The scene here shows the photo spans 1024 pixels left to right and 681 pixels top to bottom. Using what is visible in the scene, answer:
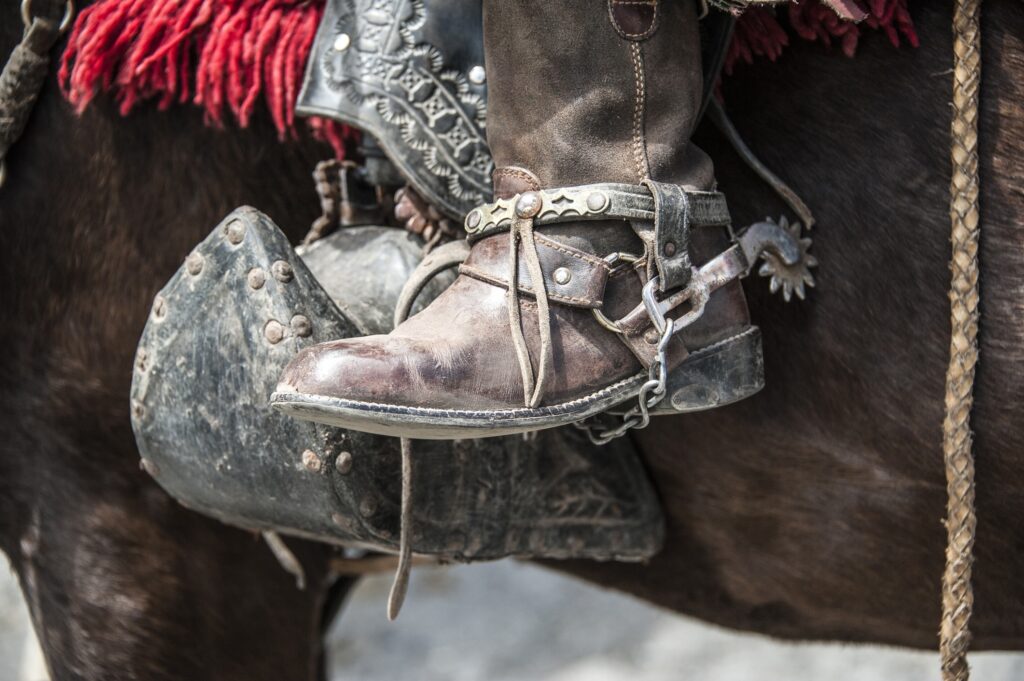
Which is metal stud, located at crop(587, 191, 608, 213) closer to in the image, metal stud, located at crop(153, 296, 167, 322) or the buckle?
the buckle

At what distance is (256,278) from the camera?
113cm

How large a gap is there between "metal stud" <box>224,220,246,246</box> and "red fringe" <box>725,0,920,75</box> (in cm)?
51

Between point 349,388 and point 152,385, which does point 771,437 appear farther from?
point 152,385

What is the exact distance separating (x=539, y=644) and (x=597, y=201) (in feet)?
9.17

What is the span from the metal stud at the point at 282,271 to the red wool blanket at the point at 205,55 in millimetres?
196

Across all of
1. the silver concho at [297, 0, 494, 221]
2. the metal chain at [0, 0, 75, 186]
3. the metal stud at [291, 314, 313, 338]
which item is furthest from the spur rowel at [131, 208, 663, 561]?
the metal chain at [0, 0, 75, 186]

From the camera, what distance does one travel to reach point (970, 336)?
3.46 ft

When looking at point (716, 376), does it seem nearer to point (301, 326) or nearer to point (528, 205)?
point (528, 205)

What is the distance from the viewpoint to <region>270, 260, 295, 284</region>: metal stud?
112cm

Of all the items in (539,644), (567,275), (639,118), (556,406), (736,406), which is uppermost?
(639,118)

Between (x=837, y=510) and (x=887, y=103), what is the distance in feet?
1.47

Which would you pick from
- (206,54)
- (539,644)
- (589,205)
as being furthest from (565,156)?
(539,644)

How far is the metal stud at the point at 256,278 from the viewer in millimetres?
1127

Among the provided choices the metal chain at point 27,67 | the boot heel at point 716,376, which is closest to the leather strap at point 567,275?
the boot heel at point 716,376
